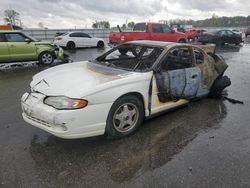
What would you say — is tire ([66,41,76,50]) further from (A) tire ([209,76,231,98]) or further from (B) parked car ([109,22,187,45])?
(A) tire ([209,76,231,98])

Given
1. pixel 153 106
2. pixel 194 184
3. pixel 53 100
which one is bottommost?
pixel 194 184

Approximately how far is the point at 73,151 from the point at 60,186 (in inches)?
33.0

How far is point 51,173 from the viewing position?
11.3 ft

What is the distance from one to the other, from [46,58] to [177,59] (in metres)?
7.65

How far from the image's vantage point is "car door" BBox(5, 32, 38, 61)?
10.9 metres

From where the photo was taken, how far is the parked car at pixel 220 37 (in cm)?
2297

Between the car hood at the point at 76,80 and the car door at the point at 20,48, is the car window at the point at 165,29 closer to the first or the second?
the car door at the point at 20,48

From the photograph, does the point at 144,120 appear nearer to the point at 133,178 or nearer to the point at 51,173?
the point at 133,178

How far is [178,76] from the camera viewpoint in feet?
16.9

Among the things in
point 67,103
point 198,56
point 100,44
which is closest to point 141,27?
point 100,44

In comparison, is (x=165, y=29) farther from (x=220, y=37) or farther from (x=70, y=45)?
(x=220, y=37)

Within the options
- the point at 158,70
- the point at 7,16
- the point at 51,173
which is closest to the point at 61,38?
the point at 158,70

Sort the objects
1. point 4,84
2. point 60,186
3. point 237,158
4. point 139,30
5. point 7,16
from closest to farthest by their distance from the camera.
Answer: point 60,186, point 237,158, point 4,84, point 139,30, point 7,16

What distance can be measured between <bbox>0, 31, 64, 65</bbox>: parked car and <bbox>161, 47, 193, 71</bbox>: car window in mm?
7397
